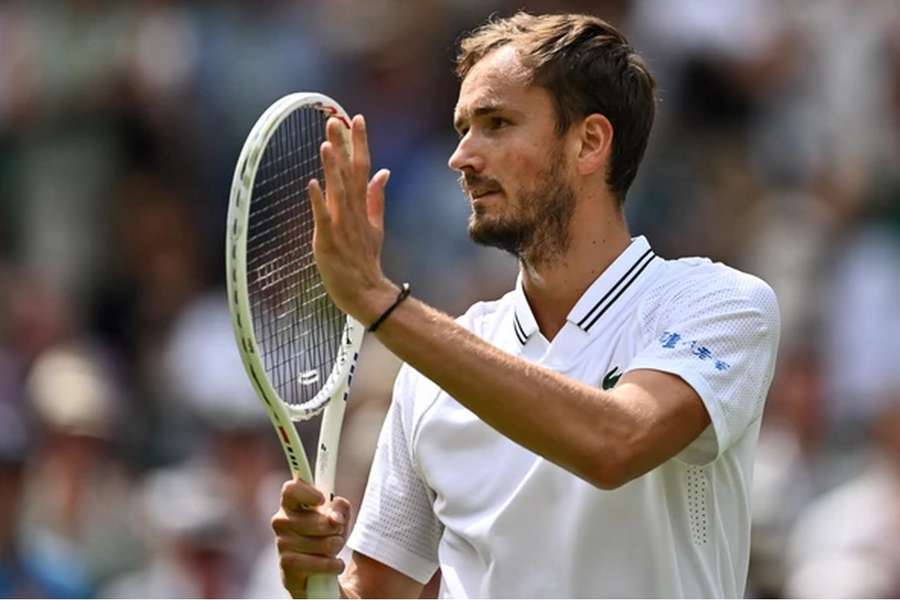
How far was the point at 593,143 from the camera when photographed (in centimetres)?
507

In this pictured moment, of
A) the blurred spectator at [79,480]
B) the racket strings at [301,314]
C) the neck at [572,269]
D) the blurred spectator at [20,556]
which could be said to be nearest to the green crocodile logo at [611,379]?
the neck at [572,269]

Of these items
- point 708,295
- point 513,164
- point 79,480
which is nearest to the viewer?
point 708,295

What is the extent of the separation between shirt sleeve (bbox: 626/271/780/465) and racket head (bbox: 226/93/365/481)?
2.46ft

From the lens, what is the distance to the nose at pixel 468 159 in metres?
4.92

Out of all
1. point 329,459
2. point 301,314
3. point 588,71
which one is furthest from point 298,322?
point 588,71

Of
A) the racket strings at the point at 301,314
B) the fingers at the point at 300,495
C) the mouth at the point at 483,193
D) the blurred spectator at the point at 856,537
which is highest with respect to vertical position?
the mouth at the point at 483,193

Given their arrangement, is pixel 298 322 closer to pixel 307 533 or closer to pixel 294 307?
pixel 294 307

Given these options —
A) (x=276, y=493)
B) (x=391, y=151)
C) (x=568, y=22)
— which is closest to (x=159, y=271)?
(x=391, y=151)

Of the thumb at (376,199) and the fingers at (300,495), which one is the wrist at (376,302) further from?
the fingers at (300,495)

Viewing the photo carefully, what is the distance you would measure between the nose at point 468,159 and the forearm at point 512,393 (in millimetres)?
607

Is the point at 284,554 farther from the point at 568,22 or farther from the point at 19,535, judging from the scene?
the point at 19,535

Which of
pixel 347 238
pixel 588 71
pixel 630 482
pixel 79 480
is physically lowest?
pixel 79 480

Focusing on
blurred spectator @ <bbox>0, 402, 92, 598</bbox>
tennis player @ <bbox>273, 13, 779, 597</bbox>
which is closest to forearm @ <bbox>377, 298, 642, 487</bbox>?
tennis player @ <bbox>273, 13, 779, 597</bbox>

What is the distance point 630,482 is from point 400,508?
67 cm
